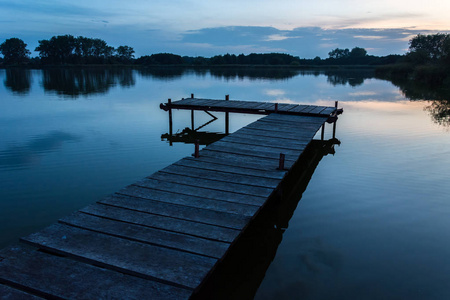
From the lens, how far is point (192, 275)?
13.9ft

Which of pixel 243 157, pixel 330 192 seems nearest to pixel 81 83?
pixel 243 157

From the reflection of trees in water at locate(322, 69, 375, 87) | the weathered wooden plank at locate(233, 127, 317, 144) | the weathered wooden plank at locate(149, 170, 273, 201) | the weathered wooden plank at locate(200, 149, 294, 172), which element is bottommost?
the weathered wooden plank at locate(149, 170, 273, 201)

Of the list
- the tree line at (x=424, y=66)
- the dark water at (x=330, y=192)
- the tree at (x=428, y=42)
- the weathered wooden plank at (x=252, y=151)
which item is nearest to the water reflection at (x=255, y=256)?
the dark water at (x=330, y=192)

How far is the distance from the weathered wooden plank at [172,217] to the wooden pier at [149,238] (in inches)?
0.7

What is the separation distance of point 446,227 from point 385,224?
4.58ft

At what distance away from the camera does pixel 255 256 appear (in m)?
6.81

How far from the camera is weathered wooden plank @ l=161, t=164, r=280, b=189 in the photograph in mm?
7637

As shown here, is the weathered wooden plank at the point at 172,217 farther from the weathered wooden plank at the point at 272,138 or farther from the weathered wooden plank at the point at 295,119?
the weathered wooden plank at the point at 295,119

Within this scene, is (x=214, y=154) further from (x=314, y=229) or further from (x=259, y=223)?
Result: (x=314, y=229)

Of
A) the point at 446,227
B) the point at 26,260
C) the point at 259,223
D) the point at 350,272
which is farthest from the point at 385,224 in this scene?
the point at 26,260

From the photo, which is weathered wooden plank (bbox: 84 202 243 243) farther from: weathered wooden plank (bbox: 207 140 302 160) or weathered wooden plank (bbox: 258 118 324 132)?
weathered wooden plank (bbox: 258 118 324 132)

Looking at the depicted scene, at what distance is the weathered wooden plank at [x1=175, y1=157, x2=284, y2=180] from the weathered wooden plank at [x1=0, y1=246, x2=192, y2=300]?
472 cm

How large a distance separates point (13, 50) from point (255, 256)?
187m

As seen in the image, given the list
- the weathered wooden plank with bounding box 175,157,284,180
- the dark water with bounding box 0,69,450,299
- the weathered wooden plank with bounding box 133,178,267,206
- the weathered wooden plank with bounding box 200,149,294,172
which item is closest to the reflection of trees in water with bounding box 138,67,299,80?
the dark water with bounding box 0,69,450,299
